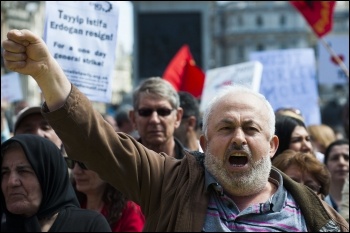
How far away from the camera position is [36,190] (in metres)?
4.32

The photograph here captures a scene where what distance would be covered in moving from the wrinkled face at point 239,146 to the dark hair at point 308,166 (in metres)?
1.83

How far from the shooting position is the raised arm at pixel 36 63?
3158mm

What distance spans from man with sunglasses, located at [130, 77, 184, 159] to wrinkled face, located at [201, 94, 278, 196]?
8.00ft

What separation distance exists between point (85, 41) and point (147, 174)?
358cm

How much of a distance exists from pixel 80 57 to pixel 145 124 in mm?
971

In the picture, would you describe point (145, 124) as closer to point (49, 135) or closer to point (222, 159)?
point (49, 135)

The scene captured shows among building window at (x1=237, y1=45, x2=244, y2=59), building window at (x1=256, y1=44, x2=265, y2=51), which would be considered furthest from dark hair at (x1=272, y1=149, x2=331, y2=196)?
building window at (x1=256, y1=44, x2=265, y2=51)

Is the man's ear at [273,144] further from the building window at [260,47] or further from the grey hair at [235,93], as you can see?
the building window at [260,47]

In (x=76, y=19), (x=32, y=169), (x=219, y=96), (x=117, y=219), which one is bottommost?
(x=117, y=219)

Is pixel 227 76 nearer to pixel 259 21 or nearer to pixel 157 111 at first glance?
pixel 157 111

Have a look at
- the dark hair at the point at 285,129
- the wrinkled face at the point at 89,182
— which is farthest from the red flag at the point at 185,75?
the wrinkled face at the point at 89,182

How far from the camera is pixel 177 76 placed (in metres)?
10.2

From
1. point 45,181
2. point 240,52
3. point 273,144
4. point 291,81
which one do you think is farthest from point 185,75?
point 240,52

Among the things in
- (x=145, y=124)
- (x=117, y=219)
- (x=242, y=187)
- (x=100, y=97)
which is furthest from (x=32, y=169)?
(x=100, y=97)
